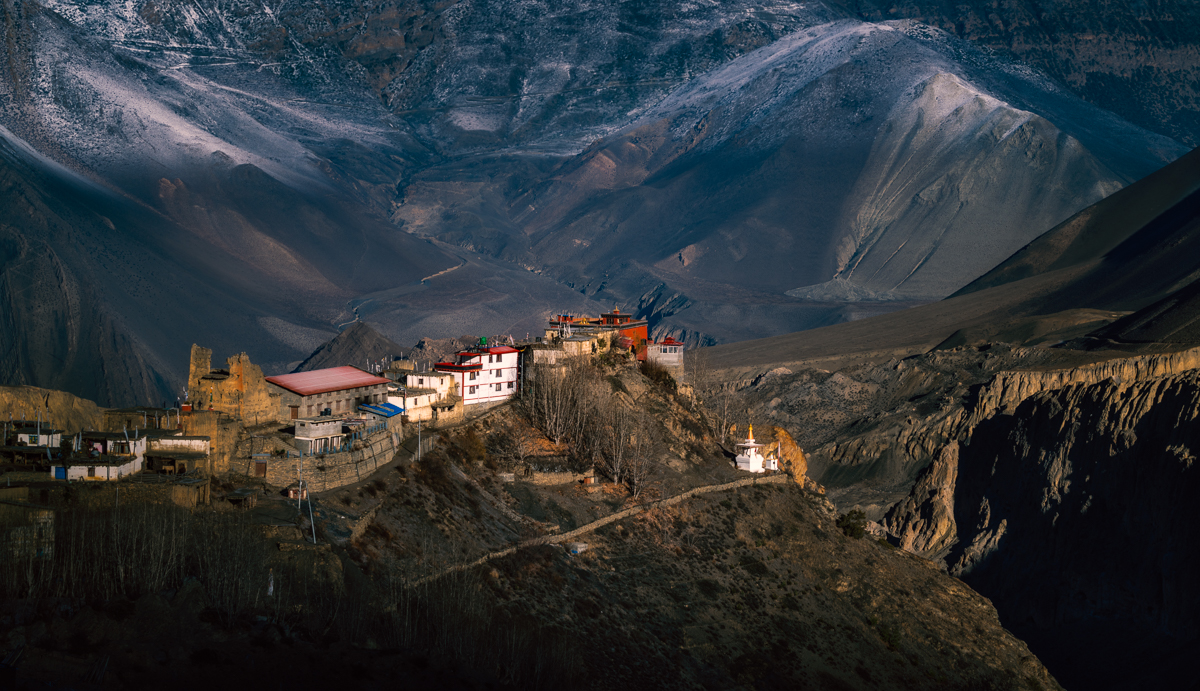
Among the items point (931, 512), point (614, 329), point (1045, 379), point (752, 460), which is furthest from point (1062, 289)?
point (752, 460)

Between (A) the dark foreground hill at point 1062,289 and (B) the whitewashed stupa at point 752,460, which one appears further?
(A) the dark foreground hill at point 1062,289

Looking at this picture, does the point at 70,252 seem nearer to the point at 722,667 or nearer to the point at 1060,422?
the point at 1060,422

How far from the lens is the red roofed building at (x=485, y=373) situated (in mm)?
58000

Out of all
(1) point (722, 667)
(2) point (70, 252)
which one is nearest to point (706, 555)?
(1) point (722, 667)

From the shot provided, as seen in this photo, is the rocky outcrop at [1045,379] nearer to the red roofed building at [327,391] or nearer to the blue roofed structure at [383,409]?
the red roofed building at [327,391]

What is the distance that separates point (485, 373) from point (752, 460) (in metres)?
14.5

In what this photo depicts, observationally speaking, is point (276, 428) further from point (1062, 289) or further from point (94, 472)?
point (1062, 289)

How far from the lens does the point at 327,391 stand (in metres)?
52.1

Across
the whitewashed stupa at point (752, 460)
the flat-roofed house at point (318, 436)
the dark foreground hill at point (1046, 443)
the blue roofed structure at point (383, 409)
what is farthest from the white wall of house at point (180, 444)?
the dark foreground hill at point (1046, 443)

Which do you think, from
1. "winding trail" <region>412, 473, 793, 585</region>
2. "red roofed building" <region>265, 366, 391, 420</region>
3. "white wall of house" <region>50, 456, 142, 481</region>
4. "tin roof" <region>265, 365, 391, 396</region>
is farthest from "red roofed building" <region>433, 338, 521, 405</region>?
"white wall of house" <region>50, 456, 142, 481</region>

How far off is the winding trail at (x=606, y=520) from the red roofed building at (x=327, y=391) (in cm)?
1069

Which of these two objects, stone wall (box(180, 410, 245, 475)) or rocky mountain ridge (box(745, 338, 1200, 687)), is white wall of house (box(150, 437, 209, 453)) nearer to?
stone wall (box(180, 410, 245, 475))

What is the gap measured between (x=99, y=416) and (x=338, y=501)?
11586 millimetres

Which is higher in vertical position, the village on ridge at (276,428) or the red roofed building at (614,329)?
the red roofed building at (614,329)
